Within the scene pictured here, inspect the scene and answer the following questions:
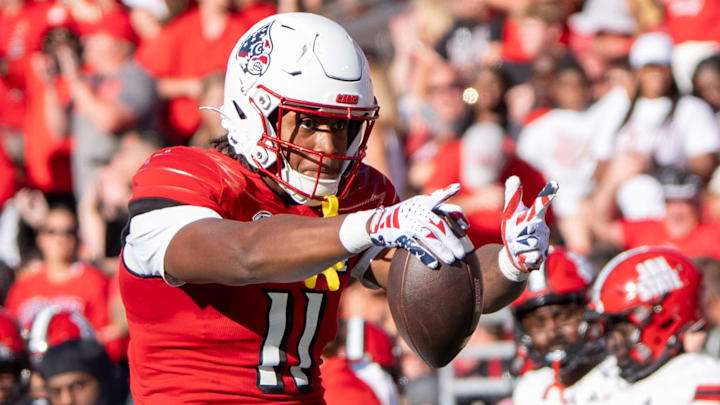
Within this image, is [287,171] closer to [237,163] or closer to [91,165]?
[237,163]

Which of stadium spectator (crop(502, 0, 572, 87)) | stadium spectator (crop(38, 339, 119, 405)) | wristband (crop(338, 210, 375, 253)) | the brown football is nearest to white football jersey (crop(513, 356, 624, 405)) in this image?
the brown football

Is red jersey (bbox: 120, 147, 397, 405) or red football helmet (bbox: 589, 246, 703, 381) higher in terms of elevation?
red jersey (bbox: 120, 147, 397, 405)

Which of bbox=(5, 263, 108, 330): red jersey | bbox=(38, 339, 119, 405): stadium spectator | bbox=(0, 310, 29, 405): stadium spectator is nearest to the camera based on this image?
bbox=(0, 310, 29, 405): stadium spectator

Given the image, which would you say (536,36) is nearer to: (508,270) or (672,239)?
(672,239)

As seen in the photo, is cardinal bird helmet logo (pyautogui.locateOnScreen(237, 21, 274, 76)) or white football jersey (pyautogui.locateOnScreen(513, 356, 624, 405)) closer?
cardinal bird helmet logo (pyautogui.locateOnScreen(237, 21, 274, 76))

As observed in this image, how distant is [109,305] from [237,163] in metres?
4.45

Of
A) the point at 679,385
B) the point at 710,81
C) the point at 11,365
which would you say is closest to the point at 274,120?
the point at 679,385

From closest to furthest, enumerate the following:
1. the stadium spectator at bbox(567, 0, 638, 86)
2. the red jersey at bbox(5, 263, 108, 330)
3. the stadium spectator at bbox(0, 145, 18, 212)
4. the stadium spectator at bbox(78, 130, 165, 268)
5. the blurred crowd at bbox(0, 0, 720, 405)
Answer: the blurred crowd at bbox(0, 0, 720, 405) → the red jersey at bbox(5, 263, 108, 330) → the stadium spectator at bbox(78, 130, 165, 268) → the stadium spectator at bbox(567, 0, 638, 86) → the stadium spectator at bbox(0, 145, 18, 212)

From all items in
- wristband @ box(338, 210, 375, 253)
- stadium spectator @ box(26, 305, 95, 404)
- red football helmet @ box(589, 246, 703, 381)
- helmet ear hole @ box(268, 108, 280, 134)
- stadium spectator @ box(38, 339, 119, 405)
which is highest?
helmet ear hole @ box(268, 108, 280, 134)

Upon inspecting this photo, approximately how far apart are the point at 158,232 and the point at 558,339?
2.61m

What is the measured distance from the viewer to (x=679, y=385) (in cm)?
522

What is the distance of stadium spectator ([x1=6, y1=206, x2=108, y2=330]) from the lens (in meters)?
8.26

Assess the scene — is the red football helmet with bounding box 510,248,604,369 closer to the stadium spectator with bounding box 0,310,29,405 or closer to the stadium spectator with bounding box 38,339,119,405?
the stadium spectator with bounding box 38,339,119,405

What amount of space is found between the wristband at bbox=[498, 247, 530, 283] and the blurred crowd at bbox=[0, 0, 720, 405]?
2.95m
